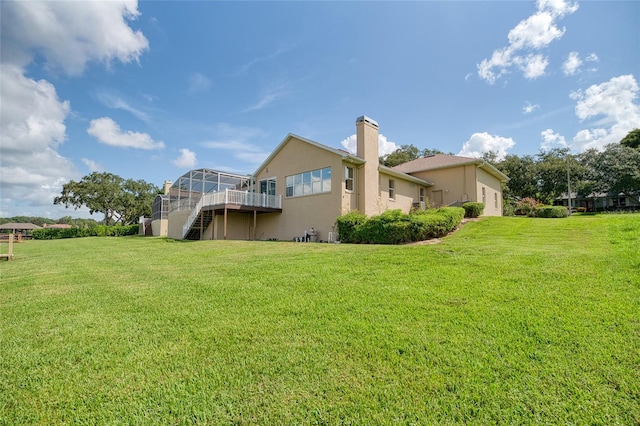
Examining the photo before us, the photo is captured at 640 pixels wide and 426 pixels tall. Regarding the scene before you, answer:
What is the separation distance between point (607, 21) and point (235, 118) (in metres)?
18.0

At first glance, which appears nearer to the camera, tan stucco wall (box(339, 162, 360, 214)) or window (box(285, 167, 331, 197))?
tan stucco wall (box(339, 162, 360, 214))

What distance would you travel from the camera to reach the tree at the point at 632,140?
3488 cm

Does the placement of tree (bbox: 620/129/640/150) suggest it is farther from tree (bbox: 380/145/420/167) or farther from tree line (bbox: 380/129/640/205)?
tree (bbox: 380/145/420/167)

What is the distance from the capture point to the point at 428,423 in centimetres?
199

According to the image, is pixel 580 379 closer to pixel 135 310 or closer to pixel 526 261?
pixel 526 261

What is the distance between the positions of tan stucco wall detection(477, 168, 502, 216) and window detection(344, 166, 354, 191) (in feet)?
29.6

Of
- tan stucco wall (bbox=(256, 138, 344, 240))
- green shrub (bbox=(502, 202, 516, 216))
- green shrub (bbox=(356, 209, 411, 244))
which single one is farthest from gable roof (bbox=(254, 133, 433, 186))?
green shrub (bbox=(502, 202, 516, 216))

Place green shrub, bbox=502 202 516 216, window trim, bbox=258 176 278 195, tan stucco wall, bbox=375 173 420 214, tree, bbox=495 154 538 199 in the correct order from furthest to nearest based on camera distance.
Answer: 1. tree, bbox=495 154 538 199
2. green shrub, bbox=502 202 516 216
3. window trim, bbox=258 176 278 195
4. tan stucco wall, bbox=375 173 420 214

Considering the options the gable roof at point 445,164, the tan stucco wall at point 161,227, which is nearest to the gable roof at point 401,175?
the gable roof at point 445,164

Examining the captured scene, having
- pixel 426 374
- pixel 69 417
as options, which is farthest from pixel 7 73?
pixel 426 374

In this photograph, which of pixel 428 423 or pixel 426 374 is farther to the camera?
pixel 426 374

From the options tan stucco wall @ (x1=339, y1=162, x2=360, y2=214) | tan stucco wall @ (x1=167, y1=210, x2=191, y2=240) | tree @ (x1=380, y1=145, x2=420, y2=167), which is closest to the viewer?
tan stucco wall @ (x1=339, y1=162, x2=360, y2=214)

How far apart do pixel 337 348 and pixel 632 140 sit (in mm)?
49569

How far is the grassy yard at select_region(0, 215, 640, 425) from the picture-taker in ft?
7.08
